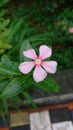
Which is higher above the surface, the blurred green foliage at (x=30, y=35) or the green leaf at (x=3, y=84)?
the blurred green foliage at (x=30, y=35)

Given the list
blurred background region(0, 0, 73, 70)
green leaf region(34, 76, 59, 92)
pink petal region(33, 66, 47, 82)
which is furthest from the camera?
blurred background region(0, 0, 73, 70)

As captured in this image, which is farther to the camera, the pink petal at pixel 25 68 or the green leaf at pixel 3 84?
the green leaf at pixel 3 84

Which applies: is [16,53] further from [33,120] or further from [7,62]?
[7,62]

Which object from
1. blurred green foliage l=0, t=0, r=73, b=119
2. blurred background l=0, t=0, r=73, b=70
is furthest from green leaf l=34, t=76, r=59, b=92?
blurred background l=0, t=0, r=73, b=70

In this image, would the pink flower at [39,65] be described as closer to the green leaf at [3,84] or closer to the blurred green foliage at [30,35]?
the blurred green foliage at [30,35]

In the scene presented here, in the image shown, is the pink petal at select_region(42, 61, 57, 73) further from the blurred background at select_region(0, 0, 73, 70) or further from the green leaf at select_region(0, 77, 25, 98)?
the blurred background at select_region(0, 0, 73, 70)

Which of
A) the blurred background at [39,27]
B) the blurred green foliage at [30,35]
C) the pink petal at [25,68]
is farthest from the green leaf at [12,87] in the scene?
the blurred background at [39,27]

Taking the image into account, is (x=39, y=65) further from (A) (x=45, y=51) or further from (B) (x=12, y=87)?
(B) (x=12, y=87)

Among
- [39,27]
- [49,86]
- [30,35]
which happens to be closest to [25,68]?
[49,86]
